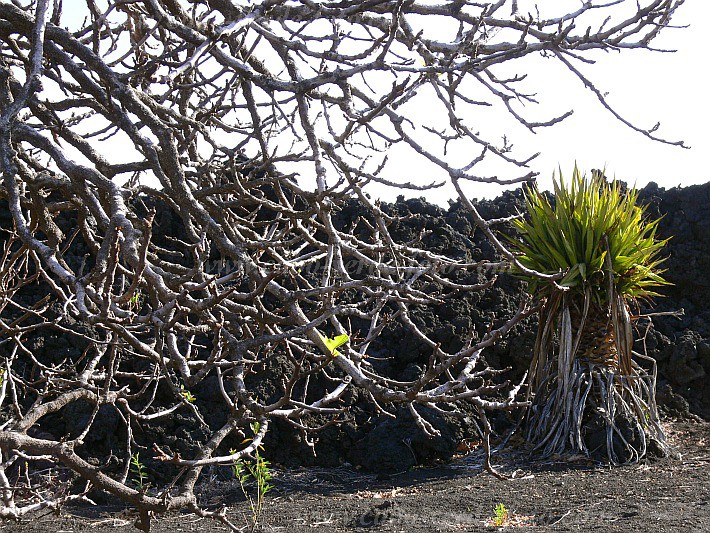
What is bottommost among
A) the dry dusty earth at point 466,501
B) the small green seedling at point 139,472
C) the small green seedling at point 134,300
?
the dry dusty earth at point 466,501

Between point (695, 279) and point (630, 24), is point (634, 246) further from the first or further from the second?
point (630, 24)

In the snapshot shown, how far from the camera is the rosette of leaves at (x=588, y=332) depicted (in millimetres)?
5797

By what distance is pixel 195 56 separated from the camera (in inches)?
86.0

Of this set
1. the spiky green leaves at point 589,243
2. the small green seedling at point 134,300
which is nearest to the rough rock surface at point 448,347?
the small green seedling at point 134,300

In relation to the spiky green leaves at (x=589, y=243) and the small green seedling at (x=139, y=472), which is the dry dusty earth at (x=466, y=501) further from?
the spiky green leaves at (x=589, y=243)

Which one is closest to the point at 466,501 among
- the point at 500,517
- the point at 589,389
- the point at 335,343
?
the point at 500,517

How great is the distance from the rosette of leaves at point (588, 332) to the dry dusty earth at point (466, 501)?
0.30 m

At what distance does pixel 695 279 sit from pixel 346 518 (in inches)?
235

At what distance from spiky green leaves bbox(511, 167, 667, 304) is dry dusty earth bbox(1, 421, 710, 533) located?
136 cm

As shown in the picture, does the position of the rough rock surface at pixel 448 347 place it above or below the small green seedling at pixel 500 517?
above

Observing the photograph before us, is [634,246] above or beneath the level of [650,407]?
above

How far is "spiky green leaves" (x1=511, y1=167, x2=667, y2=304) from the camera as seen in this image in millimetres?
6086

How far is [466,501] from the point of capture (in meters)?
4.51

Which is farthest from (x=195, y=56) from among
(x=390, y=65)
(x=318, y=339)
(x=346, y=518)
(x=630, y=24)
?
(x=346, y=518)
